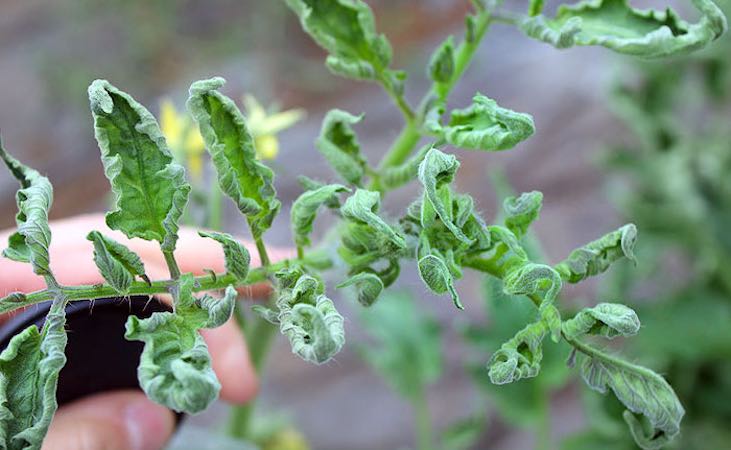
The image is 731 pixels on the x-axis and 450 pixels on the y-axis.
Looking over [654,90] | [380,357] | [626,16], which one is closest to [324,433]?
[380,357]

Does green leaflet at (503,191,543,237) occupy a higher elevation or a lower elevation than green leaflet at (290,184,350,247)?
lower

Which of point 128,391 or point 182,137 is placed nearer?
point 128,391

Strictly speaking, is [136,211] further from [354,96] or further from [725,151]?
[354,96]

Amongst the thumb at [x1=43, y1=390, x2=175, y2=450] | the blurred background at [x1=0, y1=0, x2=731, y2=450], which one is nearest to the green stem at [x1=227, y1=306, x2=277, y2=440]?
the thumb at [x1=43, y1=390, x2=175, y2=450]

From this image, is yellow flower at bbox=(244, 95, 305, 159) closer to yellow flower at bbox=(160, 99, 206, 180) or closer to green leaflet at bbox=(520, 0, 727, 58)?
yellow flower at bbox=(160, 99, 206, 180)

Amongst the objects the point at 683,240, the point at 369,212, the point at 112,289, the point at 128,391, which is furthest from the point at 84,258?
the point at 683,240

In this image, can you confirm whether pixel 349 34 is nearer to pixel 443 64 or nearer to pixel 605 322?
pixel 443 64
